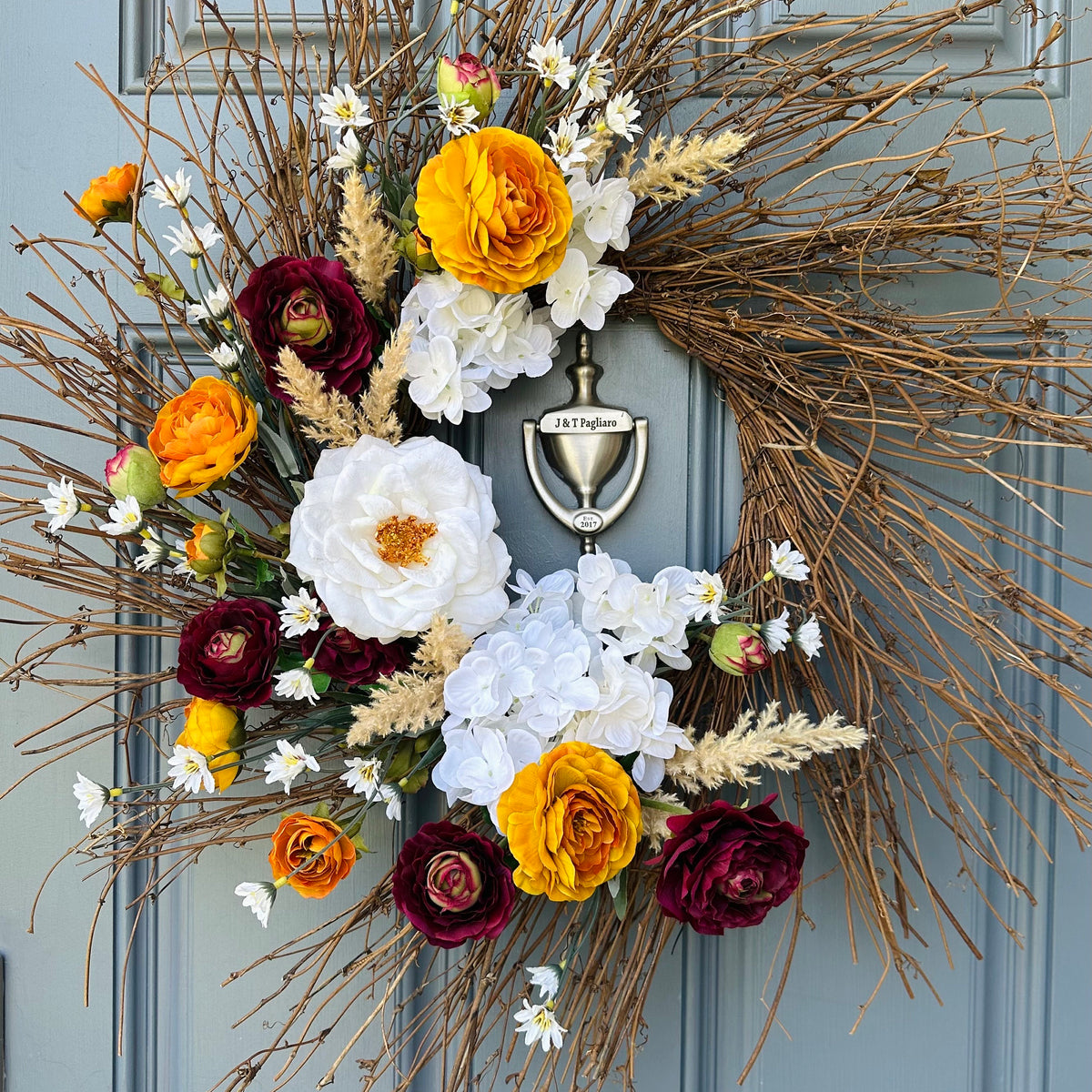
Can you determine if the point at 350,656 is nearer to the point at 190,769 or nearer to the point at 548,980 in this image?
the point at 190,769

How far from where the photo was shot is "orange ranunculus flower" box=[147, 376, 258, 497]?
55 cm

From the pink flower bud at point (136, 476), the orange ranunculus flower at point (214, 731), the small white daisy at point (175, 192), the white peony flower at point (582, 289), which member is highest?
the small white daisy at point (175, 192)

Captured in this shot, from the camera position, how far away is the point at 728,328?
0.64 m

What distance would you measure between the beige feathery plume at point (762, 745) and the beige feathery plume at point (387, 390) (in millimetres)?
299

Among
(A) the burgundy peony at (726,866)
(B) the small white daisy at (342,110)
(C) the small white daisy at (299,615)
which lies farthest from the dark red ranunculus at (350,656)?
(B) the small white daisy at (342,110)

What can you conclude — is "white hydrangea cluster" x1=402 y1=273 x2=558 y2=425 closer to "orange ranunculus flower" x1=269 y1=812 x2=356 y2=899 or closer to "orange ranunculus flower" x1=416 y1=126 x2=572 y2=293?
"orange ranunculus flower" x1=416 y1=126 x2=572 y2=293

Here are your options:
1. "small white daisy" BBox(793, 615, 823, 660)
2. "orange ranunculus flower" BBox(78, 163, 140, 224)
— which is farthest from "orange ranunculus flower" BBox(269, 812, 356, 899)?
"orange ranunculus flower" BBox(78, 163, 140, 224)

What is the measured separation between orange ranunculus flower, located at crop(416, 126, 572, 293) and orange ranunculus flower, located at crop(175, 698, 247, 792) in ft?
1.11

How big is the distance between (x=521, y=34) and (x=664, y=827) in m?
0.58

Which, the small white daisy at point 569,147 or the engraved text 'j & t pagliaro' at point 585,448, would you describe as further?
the engraved text 'j & t pagliaro' at point 585,448

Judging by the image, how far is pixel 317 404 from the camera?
Result: 0.55 m

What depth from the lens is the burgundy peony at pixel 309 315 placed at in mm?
568

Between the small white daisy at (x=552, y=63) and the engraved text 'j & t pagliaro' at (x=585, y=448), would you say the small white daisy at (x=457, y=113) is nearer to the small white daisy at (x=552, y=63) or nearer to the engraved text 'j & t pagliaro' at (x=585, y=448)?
the small white daisy at (x=552, y=63)

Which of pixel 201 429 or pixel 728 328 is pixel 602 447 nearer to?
pixel 728 328
